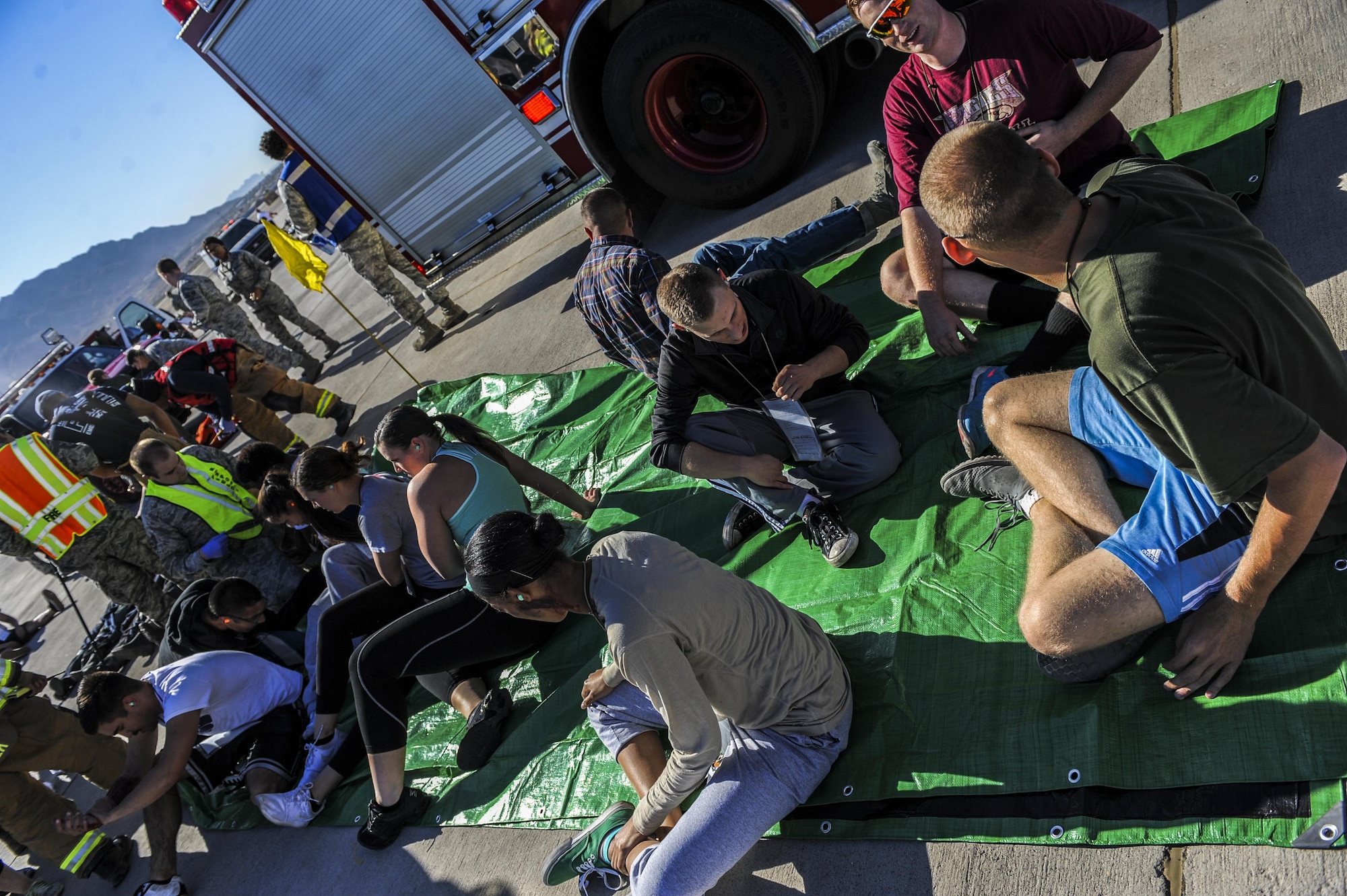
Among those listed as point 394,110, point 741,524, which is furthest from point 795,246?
point 394,110

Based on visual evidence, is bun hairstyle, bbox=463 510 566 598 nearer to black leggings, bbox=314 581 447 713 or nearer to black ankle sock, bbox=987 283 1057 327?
black leggings, bbox=314 581 447 713

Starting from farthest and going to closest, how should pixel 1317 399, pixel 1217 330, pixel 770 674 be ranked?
pixel 770 674
pixel 1317 399
pixel 1217 330

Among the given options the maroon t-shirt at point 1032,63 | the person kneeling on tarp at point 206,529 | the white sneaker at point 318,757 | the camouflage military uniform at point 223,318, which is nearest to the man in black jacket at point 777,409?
the maroon t-shirt at point 1032,63

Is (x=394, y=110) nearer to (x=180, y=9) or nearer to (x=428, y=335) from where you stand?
(x=180, y=9)

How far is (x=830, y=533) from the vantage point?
308 cm

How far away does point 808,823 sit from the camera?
2.44m

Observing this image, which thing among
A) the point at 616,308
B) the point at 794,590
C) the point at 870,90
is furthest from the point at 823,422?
the point at 870,90

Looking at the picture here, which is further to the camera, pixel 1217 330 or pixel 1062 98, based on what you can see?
pixel 1062 98

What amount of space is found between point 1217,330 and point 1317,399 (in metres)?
0.35

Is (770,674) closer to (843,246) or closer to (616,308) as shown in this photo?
(616,308)

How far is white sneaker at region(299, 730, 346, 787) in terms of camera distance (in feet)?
12.5

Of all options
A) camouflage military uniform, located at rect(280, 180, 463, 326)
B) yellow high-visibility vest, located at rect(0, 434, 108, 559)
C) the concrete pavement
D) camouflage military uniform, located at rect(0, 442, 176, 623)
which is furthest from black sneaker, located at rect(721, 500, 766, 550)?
yellow high-visibility vest, located at rect(0, 434, 108, 559)

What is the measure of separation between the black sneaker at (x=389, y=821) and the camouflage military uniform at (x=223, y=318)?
627 cm

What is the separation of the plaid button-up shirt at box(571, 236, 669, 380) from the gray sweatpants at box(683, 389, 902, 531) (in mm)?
660
